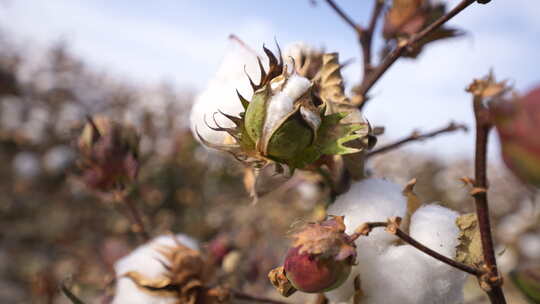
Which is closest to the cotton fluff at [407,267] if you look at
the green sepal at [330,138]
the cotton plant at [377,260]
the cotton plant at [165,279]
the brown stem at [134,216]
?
the cotton plant at [377,260]

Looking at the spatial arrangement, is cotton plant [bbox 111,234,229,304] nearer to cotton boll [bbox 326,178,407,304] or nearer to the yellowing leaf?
cotton boll [bbox 326,178,407,304]

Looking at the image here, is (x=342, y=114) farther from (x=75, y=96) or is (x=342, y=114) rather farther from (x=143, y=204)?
(x=75, y=96)

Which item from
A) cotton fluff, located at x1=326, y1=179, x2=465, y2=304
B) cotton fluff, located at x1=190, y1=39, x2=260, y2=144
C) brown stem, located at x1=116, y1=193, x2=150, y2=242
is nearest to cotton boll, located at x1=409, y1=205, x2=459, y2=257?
cotton fluff, located at x1=326, y1=179, x2=465, y2=304

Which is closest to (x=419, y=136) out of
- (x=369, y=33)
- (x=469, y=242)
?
(x=369, y=33)

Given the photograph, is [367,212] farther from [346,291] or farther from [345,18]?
[345,18]

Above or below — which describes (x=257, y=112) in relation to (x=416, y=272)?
above

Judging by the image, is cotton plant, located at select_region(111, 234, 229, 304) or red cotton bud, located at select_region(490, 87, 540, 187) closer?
red cotton bud, located at select_region(490, 87, 540, 187)

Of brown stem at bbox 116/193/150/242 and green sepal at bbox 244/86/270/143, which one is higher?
green sepal at bbox 244/86/270/143
